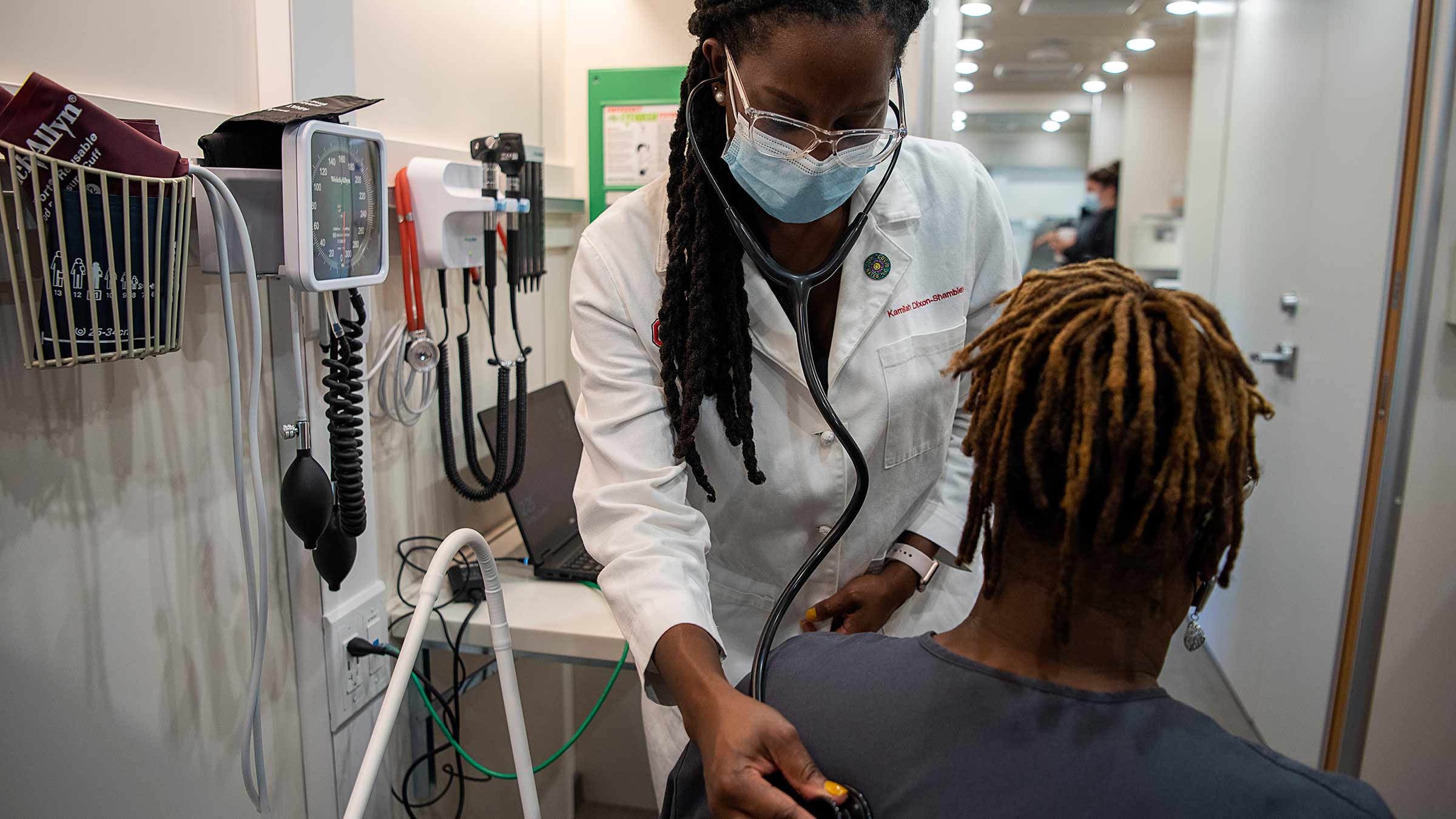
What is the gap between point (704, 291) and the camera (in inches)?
39.6

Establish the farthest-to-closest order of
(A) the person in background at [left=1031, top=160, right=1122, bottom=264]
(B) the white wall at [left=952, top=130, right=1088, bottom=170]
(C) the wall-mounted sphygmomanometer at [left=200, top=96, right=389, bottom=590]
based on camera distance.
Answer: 1. (B) the white wall at [left=952, top=130, right=1088, bottom=170]
2. (A) the person in background at [left=1031, top=160, right=1122, bottom=264]
3. (C) the wall-mounted sphygmomanometer at [left=200, top=96, right=389, bottom=590]

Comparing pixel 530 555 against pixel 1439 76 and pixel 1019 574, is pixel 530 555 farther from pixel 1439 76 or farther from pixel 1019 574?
pixel 1439 76

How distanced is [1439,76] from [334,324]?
1.88 m

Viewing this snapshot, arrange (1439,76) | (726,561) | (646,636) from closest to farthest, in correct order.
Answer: (646,636)
(726,561)
(1439,76)

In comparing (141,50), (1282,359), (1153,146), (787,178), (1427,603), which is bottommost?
(1427,603)

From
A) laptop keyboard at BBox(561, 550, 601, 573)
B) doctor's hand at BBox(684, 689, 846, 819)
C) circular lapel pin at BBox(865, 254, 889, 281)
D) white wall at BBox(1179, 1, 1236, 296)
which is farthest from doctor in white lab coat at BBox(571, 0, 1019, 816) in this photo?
white wall at BBox(1179, 1, 1236, 296)

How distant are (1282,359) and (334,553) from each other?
7.22 ft

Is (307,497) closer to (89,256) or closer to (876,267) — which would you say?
(89,256)

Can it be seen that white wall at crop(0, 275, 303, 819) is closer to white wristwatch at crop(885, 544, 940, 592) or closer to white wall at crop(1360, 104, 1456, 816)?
white wristwatch at crop(885, 544, 940, 592)

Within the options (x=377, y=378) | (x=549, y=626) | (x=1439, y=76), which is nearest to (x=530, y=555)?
(x=549, y=626)

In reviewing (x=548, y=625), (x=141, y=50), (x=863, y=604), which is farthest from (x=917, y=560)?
(x=141, y=50)

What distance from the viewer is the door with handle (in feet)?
6.33

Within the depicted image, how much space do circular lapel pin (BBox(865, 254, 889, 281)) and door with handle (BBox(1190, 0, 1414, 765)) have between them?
129 cm

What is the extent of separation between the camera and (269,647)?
4.20ft
